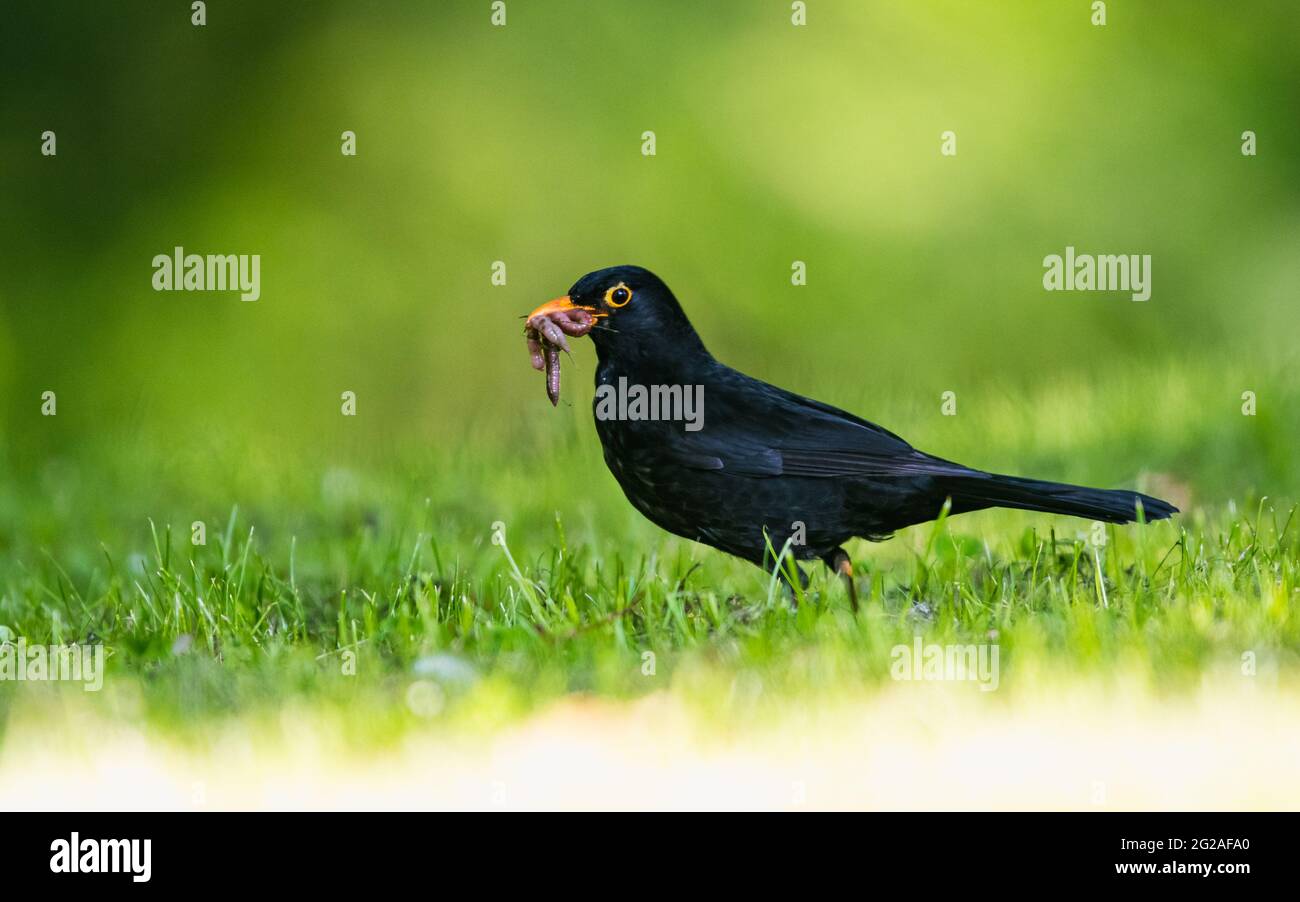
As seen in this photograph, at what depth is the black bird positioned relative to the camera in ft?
14.0

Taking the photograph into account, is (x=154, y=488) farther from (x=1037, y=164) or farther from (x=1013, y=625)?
(x=1037, y=164)

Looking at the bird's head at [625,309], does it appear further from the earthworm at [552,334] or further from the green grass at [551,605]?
the green grass at [551,605]

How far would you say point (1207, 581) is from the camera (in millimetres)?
3918

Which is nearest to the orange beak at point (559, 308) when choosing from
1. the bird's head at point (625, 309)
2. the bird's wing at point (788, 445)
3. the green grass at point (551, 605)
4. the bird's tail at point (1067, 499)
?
the bird's head at point (625, 309)

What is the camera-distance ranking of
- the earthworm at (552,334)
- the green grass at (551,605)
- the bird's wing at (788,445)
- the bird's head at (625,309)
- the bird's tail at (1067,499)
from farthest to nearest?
the bird's head at (625,309) < the earthworm at (552,334) < the bird's wing at (788,445) < the bird's tail at (1067,499) < the green grass at (551,605)

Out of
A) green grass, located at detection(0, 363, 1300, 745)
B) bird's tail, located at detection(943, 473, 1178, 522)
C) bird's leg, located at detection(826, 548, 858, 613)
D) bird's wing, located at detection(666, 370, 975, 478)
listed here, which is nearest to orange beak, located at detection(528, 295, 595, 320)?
bird's wing, located at detection(666, 370, 975, 478)

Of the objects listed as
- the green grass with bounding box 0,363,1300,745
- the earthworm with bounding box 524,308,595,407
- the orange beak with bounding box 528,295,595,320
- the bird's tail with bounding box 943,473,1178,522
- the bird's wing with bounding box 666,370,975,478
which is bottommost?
the green grass with bounding box 0,363,1300,745

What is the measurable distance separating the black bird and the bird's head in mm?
122

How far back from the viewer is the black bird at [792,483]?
14.0 ft

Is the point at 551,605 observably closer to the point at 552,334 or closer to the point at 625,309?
the point at 552,334

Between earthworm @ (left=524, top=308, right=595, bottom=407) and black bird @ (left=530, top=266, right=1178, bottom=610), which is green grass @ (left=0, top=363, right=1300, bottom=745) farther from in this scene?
earthworm @ (left=524, top=308, right=595, bottom=407)

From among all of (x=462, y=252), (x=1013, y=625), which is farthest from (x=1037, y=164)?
(x=1013, y=625)

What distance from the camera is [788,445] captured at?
14.4ft

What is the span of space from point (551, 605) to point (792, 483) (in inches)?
32.8
